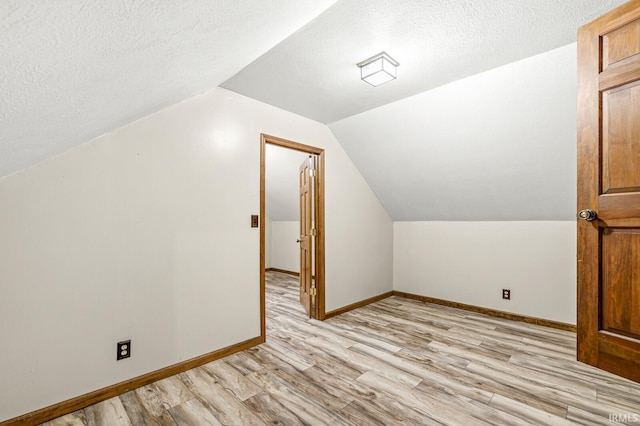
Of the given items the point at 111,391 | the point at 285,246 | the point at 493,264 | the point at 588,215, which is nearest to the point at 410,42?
the point at 588,215

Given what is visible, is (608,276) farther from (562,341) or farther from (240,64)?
(240,64)

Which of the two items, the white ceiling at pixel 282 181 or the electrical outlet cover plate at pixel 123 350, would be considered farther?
the white ceiling at pixel 282 181

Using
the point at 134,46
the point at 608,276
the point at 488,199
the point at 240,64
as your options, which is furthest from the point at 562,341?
the point at 134,46

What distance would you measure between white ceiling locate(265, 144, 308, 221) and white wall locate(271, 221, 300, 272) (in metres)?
0.16

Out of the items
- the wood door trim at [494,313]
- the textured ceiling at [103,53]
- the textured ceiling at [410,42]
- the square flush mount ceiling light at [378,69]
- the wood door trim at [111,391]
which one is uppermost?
the textured ceiling at [410,42]

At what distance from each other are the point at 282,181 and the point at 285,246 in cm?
156

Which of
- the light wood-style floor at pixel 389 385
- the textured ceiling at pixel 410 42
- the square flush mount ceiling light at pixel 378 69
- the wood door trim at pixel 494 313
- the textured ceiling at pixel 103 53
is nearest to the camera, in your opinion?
the textured ceiling at pixel 103 53

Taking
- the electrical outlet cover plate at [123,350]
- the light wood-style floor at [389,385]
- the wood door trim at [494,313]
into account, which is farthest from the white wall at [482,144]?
the electrical outlet cover plate at [123,350]

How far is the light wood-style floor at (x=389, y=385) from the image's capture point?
1742 millimetres

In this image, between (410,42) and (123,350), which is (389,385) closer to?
(123,350)

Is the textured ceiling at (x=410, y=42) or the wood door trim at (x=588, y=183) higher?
the textured ceiling at (x=410, y=42)

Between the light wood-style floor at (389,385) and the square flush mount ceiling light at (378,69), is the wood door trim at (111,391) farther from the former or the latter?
the square flush mount ceiling light at (378,69)

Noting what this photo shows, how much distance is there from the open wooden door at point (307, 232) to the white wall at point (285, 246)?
2.08m

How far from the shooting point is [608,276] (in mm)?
1355
